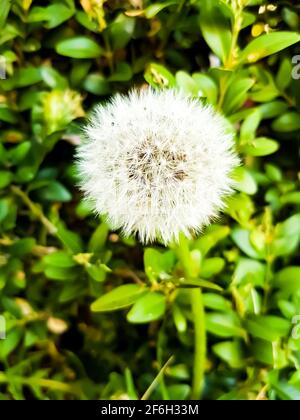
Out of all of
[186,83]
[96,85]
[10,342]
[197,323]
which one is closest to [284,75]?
[186,83]

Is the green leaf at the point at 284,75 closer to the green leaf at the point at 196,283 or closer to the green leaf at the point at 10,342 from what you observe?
the green leaf at the point at 196,283

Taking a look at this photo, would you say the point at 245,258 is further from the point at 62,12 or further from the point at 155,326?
the point at 62,12

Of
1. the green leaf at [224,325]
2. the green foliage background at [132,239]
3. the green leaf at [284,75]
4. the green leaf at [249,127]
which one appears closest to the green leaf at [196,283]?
the green foliage background at [132,239]

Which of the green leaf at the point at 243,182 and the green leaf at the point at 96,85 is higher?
the green leaf at the point at 96,85

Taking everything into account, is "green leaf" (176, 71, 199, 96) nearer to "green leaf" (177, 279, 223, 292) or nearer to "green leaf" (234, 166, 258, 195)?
"green leaf" (234, 166, 258, 195)

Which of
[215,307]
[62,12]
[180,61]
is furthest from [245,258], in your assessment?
[62,12]

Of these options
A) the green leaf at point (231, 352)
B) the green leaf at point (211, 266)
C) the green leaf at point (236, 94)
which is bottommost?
the green leaf at point (231, 352)
